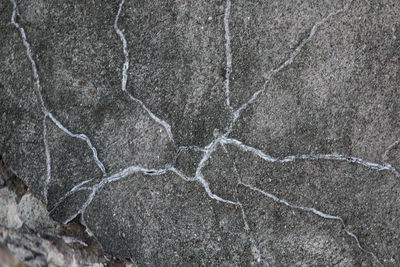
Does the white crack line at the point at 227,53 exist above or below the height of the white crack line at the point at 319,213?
above

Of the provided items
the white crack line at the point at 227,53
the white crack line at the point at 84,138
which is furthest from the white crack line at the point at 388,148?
the white crack line at the point at 84,138

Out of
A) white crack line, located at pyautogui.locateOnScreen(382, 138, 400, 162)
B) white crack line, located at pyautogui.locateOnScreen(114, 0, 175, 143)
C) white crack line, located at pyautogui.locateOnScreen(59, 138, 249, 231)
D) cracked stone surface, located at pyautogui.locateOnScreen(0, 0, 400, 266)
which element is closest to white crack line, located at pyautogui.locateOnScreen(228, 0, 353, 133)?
cracked stone surface, located at pyautogui.locateOnScreen(0, 0, 400, 266)

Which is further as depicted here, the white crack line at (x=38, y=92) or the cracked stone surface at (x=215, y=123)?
the white crack line at (x=38, y=92)

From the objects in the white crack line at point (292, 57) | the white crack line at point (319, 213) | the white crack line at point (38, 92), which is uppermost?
the white crack line at point (38, 92)

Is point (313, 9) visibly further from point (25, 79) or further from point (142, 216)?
point (25, 79)

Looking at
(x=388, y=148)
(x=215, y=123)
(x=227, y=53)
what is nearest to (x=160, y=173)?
(x=215, y=123)

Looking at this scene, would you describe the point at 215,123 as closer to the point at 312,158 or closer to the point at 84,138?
the point at 312,158

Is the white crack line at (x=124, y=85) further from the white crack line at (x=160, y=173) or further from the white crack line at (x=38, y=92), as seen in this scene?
the white crack line at (x=38, y=92)

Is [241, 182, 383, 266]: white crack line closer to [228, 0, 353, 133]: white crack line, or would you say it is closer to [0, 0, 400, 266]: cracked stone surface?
[0, 0, 400, 266]: cracked stone surface

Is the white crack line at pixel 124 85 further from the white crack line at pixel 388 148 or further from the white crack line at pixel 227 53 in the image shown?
the white crack line at pixel 388 148
